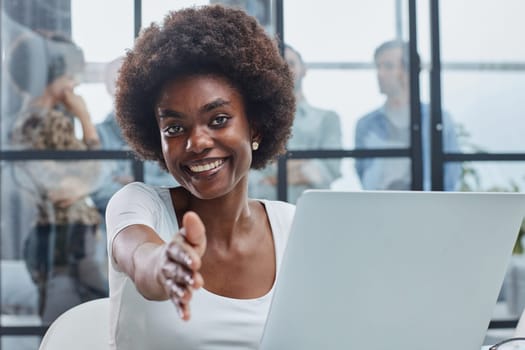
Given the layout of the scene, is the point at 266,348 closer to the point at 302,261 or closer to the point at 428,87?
the point at 302,261

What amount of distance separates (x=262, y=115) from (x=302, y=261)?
25.7 inches

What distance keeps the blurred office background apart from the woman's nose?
2.06 meters

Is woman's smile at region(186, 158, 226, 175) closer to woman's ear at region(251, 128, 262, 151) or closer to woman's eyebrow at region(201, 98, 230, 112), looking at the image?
woman's eyebrow at region(201, 98, 230, 112)

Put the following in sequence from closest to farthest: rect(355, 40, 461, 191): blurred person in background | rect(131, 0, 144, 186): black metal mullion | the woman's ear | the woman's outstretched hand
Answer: the woman's outstretched hand < the woman's ear < rect(131, 0, 144, 186): black metal mullion < rect(355, 40, 461, 191): blurred person in background

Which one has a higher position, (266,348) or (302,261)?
(302,261)

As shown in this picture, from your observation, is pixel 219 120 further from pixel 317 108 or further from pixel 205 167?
pixel 317 108

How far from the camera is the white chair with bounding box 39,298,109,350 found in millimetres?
1248

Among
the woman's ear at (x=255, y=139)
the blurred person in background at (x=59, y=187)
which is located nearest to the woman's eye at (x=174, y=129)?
the woman's ear at (x=255, y=139)

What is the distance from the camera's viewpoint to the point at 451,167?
134 inches

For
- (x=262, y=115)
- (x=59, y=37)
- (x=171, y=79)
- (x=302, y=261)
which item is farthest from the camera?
(x=59, y=37)

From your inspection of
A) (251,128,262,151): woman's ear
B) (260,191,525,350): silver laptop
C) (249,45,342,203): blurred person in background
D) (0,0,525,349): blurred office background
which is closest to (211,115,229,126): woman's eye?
(251,128,262,151): woman's ear

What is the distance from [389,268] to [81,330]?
712 mm

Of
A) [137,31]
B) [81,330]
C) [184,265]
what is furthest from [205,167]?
[137,31]

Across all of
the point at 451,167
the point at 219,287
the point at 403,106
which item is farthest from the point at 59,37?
the point at 219,287
